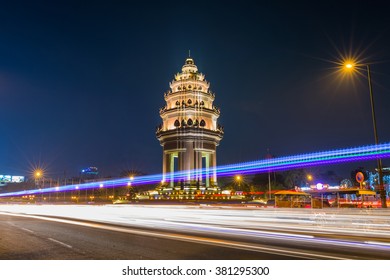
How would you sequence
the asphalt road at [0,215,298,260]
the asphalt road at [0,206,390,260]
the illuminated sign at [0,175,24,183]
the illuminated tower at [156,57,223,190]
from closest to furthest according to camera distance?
the asphalt road at [0,215,298,260], the asphalt road at [0,206,390,260], the illuminated tower at [156,57,223,190], the illuminated sign at [0,175,24,183]

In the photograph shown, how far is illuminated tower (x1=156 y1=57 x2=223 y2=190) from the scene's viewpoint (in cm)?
7388

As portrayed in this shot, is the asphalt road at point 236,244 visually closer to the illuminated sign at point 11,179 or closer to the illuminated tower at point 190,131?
the illuminated tower at point 190,131

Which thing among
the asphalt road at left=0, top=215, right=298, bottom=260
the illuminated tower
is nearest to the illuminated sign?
the illuminated tower

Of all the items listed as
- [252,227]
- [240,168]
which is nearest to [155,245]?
[252,227]

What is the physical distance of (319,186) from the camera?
31.9 m

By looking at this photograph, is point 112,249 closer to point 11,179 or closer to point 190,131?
point 190,131

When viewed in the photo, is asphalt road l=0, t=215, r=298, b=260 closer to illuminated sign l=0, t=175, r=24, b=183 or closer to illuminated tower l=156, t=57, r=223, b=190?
illuminated tower l=156, t=57, r=223, b=190

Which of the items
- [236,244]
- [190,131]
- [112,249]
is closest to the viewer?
[112,249]

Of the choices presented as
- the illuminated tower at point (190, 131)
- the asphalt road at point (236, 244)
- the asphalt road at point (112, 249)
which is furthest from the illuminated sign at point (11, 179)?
the asphalt road at point (112, 249)

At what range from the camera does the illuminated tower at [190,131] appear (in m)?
73.9

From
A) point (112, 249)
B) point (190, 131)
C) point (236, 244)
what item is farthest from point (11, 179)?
point (236, 244)

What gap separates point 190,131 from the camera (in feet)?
243

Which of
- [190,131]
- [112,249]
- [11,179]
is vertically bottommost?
[112,249]
